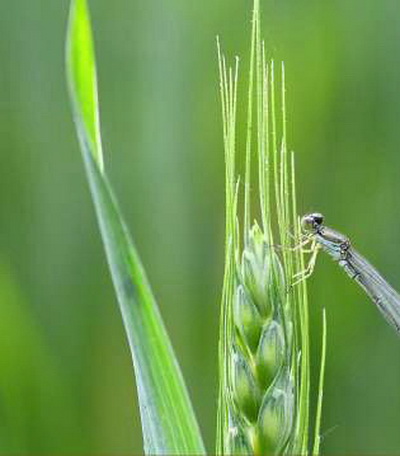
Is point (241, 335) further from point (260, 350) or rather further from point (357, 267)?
point (357, 267)

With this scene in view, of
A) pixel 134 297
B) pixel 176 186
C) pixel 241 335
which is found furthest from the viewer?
pixel 176 186

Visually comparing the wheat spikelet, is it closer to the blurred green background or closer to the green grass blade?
the green grass blade

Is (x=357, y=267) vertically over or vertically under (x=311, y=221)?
under

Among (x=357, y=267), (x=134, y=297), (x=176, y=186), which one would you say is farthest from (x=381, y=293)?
(x=134, y=297)

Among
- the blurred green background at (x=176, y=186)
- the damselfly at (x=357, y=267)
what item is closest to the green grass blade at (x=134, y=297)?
the damselfly at (x=357, y=267)

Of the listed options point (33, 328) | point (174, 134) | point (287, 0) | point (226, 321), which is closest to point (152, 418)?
point (226, 321)

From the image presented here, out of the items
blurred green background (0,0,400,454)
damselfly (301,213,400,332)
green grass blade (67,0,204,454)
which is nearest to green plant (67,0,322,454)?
green grass blade (67,0,204,454)

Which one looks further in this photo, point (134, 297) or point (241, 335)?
point (241, 335)
